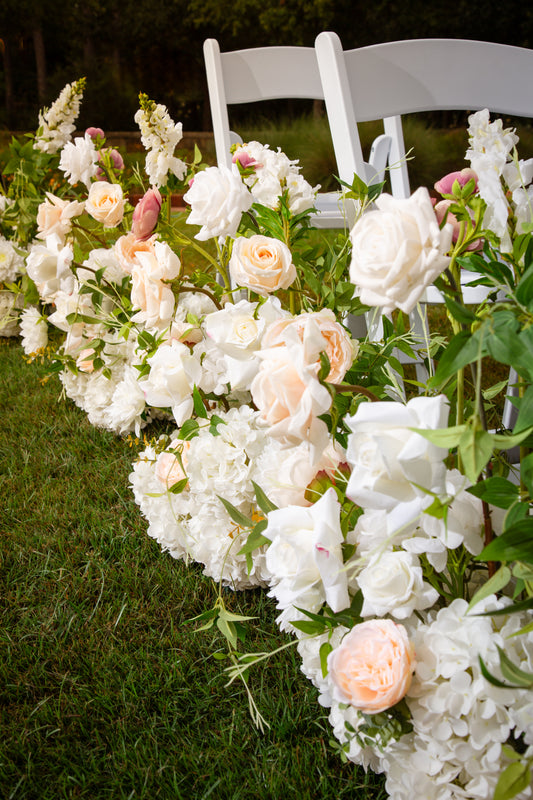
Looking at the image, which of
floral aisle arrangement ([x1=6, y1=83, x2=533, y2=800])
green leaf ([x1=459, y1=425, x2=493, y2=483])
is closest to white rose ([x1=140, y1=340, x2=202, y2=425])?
floral aisle arrangement ([x1=6, y1=83, x2=533, y2=800])

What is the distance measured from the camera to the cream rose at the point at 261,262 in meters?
0.75

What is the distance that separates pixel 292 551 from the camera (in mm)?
690

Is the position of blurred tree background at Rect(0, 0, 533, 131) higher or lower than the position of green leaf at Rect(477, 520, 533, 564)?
higher

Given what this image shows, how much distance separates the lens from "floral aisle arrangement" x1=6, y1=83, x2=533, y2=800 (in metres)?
0.51

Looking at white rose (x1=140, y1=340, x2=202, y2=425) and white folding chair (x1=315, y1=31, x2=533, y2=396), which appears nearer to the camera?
white rose (x1=140, y1=340, x2=202, y2=425)

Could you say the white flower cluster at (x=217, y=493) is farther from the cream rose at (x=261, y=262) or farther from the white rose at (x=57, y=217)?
the white rose at (x=57, y=217)

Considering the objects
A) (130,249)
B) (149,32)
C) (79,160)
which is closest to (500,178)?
A: (130,249)

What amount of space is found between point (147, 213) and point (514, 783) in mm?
829

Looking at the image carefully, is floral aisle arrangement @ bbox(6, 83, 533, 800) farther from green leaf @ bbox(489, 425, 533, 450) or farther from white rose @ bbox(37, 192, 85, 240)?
white rose @ bbox(37, 192, 85, 240)

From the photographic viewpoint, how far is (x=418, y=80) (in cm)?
112

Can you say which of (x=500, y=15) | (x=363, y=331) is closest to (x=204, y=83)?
(x=500, y=15)

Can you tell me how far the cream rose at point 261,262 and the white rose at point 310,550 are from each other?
26cm

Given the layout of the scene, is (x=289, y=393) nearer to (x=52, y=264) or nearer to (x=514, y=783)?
(x=514, y=783)

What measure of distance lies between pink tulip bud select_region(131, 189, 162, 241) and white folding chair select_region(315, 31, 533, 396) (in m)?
0.32
